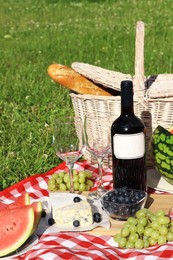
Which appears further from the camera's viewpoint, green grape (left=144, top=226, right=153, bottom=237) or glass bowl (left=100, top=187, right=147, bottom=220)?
glass bowl (left=100, top=187, right=147, bottom=220)

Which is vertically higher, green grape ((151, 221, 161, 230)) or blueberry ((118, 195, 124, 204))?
blueberry ((118, 195, 124, 204))

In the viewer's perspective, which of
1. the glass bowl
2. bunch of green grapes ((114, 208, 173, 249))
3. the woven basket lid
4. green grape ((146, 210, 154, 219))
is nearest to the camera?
bunch of green grapes ((114, 208, 173, 249))

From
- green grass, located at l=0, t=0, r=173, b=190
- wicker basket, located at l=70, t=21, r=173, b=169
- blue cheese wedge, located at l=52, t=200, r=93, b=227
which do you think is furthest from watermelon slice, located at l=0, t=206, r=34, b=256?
green grass, located at l=0, t=0, r=173, b=190

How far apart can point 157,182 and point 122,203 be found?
0.66 meters

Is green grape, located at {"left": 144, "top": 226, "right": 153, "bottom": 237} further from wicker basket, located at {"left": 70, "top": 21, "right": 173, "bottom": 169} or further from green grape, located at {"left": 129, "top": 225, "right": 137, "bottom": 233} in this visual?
wicker basket, located at {"left": 70, "top": 21, "right": 173, "bottom": 169}

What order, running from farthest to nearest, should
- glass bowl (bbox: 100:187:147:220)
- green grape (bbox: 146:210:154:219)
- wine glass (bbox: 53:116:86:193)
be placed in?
1. wine glass (bbox: 53:116:86:193)
2. glass bowl (bbox: 100:187:147:220)
3. green grape (bbox: 146:210:154:219)

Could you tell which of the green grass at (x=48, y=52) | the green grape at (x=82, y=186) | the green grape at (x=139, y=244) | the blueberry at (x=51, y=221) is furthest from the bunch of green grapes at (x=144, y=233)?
the green grass at (x=48, y=52)

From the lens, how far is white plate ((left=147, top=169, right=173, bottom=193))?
3.81 metres

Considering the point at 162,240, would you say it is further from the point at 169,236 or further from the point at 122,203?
the point at 122,203

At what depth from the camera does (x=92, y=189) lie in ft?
13.0

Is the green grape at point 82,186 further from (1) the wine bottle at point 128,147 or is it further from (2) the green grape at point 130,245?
(2) the green grape at point 130,245

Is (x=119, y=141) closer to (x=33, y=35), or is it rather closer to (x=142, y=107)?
(x=142, y=107)

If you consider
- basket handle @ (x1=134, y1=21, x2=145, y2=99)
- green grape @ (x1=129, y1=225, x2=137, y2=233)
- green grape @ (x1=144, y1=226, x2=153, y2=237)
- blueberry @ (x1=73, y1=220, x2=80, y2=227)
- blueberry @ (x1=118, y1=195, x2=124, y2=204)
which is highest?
basket handle @ (x1=134, y1=21, x2=145, y2=99)

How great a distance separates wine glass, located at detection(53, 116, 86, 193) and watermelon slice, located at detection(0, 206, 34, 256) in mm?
515
